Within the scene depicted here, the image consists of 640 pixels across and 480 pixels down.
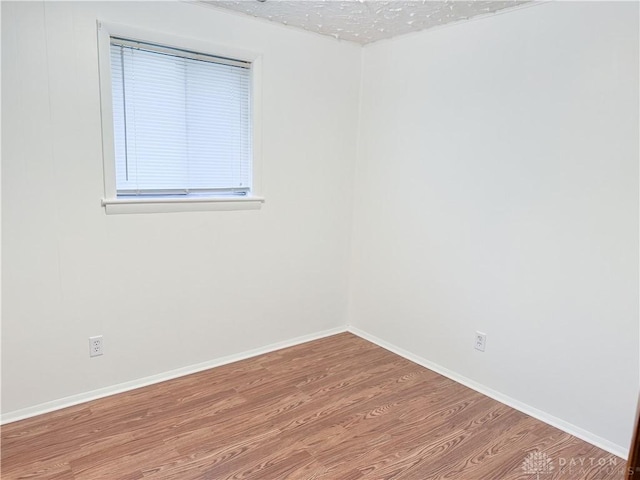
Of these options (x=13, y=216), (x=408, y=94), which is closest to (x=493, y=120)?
(x=408, y=94)

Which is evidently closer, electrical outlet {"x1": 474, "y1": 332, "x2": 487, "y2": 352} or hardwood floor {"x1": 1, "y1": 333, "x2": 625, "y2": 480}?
hardwood floor {"x1": 1, "y1": 333, "x2": 625, "y2": 480}

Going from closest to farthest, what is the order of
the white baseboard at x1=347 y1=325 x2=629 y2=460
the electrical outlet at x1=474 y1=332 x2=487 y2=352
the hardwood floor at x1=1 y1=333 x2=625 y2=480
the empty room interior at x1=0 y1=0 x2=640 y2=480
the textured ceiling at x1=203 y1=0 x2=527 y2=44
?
the hardwood floor at x1=1 y1=333 x2=625 y2=480, the empty room interior at x1=0 y1=0 x2=640 y2=480, the white baseboard at x1=347 y1=325 x2=629 y2=460, the textured ceiling at x1=203 y1=0 x2=527 y2=44, the electrical outlet at x1=474 y1=332 x2=487 y2=352

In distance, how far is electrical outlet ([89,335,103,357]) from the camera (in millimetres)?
2570

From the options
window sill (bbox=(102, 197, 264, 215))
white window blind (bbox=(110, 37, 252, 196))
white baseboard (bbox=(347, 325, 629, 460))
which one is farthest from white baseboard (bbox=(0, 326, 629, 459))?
white window blind (bbox=(110, 37, 252, 196))

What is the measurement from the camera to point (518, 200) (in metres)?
2.57

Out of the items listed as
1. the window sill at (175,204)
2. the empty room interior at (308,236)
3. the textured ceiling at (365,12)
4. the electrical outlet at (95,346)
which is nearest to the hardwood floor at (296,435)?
the empty room interior at (308,236)

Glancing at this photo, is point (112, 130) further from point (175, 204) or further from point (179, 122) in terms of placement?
point (175, 204)

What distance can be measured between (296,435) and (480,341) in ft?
4.38

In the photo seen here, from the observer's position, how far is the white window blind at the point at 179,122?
99.4 inches

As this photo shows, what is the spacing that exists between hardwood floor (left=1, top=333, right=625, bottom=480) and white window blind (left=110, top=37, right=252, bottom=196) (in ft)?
4.24

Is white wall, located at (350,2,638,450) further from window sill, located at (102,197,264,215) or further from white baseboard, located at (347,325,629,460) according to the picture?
window sill, located at (102,197,264,215)

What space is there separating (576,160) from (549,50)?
623 mm

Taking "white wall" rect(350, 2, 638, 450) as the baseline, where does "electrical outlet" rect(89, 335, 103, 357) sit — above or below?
below

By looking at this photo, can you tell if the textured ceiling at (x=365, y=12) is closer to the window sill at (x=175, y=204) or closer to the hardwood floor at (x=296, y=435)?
the window sill at (x=175, y=204)
